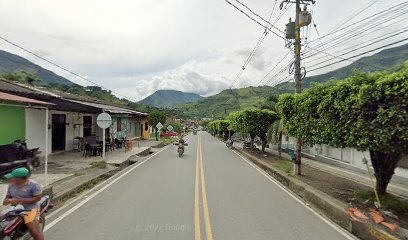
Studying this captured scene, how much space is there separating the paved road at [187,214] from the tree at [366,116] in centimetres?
219

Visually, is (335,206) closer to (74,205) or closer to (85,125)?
(74,205)

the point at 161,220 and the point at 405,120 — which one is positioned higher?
the point at 405,120

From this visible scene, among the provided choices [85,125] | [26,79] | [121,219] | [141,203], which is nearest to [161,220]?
[121,219]

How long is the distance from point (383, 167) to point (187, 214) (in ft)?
18.3

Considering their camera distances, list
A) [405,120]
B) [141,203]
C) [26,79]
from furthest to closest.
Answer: [26,79] < [141,203] < [405,120]

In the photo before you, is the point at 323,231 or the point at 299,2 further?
the point at 299,2

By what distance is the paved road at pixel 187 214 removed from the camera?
208 inches

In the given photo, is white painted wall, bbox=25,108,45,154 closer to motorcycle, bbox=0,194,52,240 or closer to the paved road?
the paved road

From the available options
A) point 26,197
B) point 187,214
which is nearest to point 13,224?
point 26,197

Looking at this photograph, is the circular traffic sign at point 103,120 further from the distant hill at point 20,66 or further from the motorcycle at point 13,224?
the distant hill at point 20,66

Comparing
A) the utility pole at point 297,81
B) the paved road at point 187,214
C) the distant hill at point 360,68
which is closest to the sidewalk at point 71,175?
the paved road at point 187,214

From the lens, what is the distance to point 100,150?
18.6 m

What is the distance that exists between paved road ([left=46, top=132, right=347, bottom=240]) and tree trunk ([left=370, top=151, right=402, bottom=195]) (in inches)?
88.3

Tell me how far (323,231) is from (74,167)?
11.5 m
